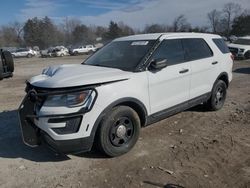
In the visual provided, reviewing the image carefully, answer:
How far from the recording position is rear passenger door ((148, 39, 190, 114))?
4.92m

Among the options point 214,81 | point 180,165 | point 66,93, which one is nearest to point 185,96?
point 214,81

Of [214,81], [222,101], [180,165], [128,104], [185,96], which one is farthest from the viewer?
[222,101]

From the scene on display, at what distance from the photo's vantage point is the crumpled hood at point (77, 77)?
161 inches

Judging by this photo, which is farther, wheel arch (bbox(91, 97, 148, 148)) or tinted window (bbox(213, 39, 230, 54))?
tinted window (bbox(213, 39, 230, 54))

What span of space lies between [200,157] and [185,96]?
1.43 metres

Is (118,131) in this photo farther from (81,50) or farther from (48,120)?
(81,50)

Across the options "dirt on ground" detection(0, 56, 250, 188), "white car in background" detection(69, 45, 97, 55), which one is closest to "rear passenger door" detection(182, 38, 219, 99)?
"dirt on ground" detection(0, 56, 250, 188)

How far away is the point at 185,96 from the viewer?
5602 mm

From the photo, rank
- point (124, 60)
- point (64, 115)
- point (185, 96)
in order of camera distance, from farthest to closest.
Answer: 1. point (185, 96)
2. point (124, 60)
3. point (64, 115)

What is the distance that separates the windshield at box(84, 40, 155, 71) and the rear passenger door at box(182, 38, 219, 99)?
3.24 feet

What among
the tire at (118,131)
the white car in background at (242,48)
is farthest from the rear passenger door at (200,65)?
the white car in background at (242,48)

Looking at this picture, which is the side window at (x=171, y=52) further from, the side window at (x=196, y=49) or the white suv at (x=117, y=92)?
the side window at (x=196, y=49)

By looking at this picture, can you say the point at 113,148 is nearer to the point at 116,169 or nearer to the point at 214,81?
the point at 116,169

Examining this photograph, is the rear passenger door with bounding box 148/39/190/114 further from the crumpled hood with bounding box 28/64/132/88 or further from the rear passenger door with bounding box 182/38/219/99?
the crumpled hood with bounding box 28/64/132/88
